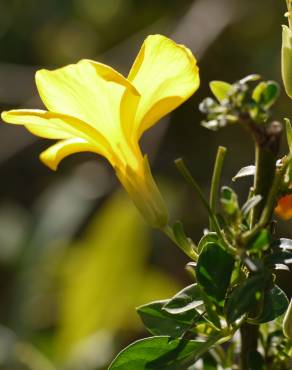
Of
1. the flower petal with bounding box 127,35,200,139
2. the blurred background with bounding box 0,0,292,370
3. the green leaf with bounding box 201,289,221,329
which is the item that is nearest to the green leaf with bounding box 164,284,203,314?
the green leaf with bounding box 201,289,221,329

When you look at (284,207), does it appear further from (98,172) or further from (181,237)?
(98,172)

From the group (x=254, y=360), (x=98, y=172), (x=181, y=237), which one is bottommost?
(x=98, y=172)

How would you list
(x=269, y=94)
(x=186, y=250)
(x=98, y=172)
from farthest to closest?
(x=98, y=172) < (x=186, y=250) < (x=269, y=94)

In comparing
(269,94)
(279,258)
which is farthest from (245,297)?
(269,94)

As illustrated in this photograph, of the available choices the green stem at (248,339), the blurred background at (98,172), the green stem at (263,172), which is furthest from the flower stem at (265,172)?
the blurred background at (98,172)

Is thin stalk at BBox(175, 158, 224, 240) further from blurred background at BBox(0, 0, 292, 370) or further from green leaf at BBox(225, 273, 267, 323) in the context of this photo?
blurred background at BBox(0, 0, 292, 370)

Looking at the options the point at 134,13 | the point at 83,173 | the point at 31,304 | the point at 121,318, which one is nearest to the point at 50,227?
the point at 31,304
